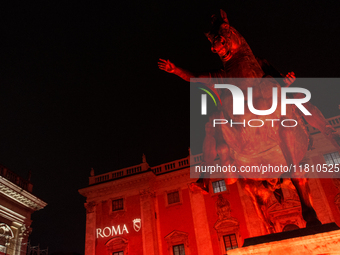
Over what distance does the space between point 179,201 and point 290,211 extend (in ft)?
29.5

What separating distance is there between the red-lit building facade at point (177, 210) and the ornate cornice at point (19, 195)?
5.21 meters

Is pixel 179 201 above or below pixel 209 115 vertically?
above

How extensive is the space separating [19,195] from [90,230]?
7525 millimetres

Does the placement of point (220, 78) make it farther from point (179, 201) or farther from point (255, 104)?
point (179, 201)

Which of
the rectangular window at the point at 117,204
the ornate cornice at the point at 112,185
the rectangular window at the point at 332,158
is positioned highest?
the ornate cornice at the point at 112,185

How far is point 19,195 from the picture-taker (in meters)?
21.8

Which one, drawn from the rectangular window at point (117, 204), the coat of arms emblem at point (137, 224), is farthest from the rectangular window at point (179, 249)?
the rectangular window at point (117, 204)

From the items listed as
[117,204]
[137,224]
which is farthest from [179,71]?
[117,204]

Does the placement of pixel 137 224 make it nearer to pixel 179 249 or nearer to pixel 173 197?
pixel 173 197

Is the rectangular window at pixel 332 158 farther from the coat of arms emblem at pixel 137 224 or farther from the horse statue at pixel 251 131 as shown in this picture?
the horse statue at pixel 251 131

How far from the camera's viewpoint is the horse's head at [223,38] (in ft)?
15.1

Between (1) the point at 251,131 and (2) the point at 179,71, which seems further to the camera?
(2) the point at 179,71

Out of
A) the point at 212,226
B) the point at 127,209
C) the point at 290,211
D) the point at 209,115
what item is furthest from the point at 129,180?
the point at 209,115

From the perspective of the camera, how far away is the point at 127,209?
2650cm
